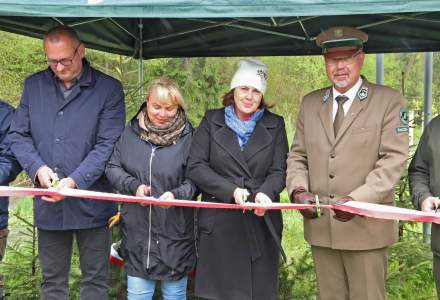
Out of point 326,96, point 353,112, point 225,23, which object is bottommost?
point 353,112

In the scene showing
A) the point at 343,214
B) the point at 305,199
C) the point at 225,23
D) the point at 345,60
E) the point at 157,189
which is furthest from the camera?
the point at 225,23

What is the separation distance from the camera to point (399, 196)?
514 cm

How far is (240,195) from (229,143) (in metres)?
0.38

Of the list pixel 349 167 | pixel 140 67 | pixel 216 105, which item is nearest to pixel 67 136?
pixel 349 167

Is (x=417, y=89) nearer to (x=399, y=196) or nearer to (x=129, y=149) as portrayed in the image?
(x=399, y=196)

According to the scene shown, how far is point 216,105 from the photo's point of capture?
9.98 m

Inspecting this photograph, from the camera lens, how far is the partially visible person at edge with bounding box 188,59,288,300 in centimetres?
371

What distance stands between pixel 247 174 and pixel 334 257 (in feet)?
2.48

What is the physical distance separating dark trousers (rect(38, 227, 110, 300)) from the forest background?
37.6 inches

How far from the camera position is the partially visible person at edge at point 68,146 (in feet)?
12.4

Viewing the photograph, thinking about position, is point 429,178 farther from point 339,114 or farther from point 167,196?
point 167,196

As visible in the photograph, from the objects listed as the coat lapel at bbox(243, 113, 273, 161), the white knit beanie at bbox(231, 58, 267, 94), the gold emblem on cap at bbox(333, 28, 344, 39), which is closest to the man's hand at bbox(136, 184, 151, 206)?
the coat lapel at bbox(243, 113, 273, 161)

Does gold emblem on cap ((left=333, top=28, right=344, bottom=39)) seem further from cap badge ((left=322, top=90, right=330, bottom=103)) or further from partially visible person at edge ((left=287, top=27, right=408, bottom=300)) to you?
cap badge ((left=322, top=90, right=330, bottom=103))

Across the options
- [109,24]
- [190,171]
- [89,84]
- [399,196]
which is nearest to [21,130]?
[89,84]
